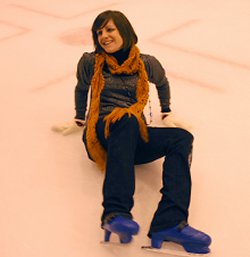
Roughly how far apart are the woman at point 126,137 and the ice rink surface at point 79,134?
112 mm

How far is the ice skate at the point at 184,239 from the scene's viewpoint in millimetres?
1112

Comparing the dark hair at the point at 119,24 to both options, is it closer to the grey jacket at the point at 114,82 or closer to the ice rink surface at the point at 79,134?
the grey jacket at the point at 114,82

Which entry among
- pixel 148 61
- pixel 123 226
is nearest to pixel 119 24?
pixel 148 61

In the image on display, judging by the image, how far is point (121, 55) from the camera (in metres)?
1.38

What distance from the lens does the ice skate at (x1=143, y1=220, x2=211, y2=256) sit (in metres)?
1.11

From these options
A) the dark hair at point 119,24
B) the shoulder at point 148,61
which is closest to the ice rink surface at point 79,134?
the shoulder at point 148,61

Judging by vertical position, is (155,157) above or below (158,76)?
below

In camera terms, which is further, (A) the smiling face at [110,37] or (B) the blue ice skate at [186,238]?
(A) the smiling face at [110,37]

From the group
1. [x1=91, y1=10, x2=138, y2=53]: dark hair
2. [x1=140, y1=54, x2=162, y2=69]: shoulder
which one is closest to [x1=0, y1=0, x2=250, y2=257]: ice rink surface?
[x1=140, y1=54, x2=162, y2=69]: shoulder

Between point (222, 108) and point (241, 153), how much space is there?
0.37 metres

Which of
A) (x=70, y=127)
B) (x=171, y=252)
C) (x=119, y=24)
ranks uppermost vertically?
(x=119, y=24)

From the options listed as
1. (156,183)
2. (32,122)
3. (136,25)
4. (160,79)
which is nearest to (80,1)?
(136,25)

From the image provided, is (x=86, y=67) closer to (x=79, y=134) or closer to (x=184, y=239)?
(x=79, y=134)

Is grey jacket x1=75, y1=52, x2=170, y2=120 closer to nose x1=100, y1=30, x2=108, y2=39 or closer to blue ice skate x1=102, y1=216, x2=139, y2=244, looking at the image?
nose x1=100, y1=30, x2=108, y2=39
